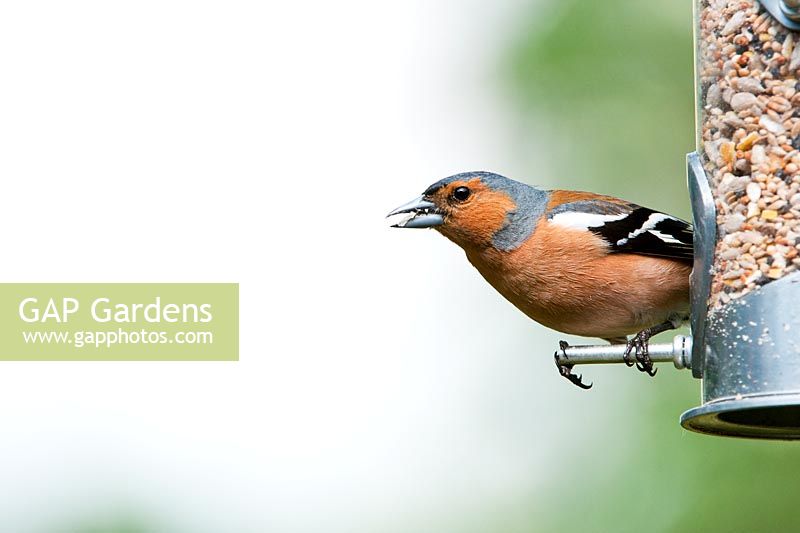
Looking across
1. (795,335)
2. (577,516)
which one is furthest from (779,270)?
(577,516)

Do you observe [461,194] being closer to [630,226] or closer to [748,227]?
[630,226]

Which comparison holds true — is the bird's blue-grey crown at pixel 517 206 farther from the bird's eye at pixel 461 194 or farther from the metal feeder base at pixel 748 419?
the metal feeder base at pixel 748 419

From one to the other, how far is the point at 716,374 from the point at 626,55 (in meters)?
8.39

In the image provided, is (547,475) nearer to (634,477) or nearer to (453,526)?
(453,526)

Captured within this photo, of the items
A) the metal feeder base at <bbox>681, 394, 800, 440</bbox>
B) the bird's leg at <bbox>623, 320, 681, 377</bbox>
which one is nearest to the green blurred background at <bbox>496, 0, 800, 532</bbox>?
the bird's leg at <bbox>623, 320, 681, 377</bbox>

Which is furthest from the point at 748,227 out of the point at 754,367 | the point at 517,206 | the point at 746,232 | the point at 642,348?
the point at 517,206

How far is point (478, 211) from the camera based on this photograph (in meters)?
7.25

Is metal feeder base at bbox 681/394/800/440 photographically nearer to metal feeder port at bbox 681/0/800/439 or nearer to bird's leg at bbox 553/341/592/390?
metal feeder port at bbox 681/0/800/439

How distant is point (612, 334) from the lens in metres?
6.84

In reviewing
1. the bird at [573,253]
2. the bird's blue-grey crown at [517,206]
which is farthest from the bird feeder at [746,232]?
the bird's blue-grey crown at [517,206]

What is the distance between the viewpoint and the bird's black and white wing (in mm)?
6500

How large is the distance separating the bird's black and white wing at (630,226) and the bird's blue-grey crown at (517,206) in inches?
5.0

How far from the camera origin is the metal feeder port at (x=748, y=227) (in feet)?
17.6

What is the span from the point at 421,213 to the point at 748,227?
2.13 m
